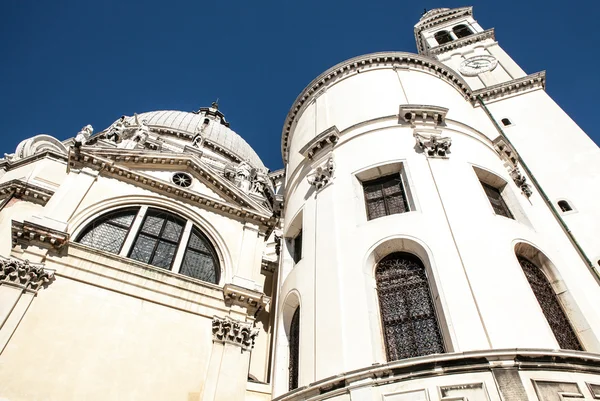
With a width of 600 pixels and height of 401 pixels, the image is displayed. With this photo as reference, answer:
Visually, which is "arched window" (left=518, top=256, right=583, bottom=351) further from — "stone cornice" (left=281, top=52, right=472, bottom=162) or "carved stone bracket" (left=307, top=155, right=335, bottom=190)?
"stone cornice" (left=281, top=52, right=472, bottom=162)

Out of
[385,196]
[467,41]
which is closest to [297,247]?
[385,196]

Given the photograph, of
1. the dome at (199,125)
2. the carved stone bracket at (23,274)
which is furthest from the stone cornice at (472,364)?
the dome at (199,125)

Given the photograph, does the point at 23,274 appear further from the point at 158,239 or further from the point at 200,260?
the point at 200,260

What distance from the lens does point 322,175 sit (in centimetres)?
1486

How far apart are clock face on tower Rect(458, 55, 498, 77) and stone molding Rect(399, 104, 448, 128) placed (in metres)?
17.2

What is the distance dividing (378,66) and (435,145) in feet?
22.8

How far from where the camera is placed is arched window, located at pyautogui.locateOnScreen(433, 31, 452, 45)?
39.6 meters

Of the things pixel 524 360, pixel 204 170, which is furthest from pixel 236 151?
pixel 524 360

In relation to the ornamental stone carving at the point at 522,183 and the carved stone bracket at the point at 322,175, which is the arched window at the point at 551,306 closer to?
the ornamental stone carving at the point at 522,183

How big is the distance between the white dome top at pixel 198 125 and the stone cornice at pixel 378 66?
18.8 m

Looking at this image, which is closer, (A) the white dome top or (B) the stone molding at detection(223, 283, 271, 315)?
(B) the stone molding at detection(223, 283, 271, 315)

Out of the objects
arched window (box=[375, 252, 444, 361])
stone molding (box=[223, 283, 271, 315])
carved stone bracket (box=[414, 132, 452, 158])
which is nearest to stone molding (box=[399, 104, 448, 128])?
carved stone bracket (box=[414, 132, 452, 158])

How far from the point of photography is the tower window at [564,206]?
1781 cm

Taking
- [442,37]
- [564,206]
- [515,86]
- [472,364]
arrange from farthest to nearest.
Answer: [442,37], [515,86], [564,206], [472,364]
